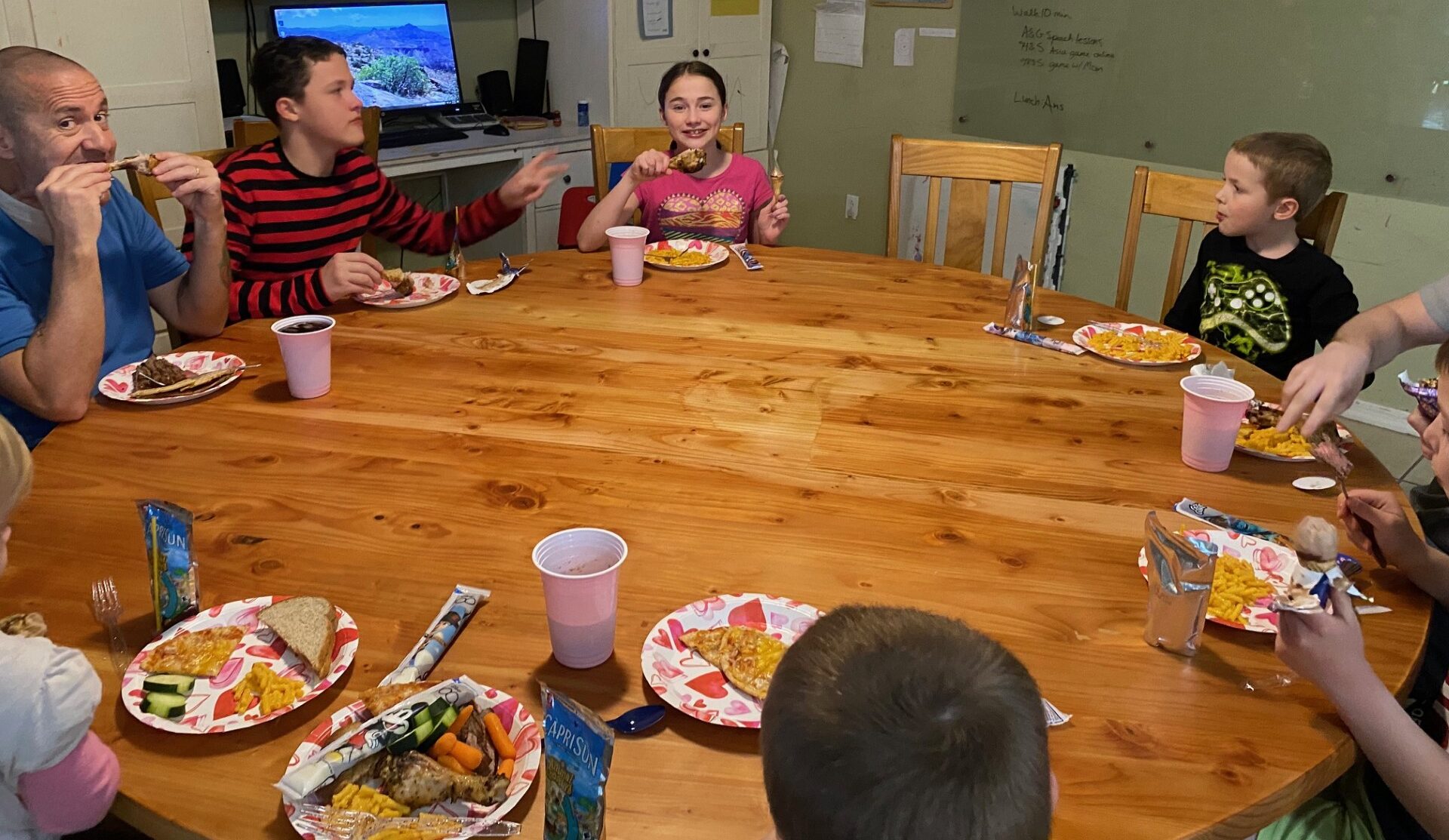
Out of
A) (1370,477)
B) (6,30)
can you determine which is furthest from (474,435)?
(6,30)

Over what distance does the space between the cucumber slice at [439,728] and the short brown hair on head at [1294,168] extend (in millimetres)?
2007

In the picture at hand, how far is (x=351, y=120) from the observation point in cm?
228

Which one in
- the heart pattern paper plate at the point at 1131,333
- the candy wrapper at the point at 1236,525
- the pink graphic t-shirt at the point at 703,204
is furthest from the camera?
the pink graphic t-shirt at the point at 703,204

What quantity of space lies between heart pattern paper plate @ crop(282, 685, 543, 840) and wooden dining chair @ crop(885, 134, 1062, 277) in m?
1.88

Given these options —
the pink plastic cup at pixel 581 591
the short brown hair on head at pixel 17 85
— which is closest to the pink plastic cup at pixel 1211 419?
the pink plastic cup at pixel 581 591

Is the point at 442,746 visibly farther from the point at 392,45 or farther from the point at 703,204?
the point at 392,45

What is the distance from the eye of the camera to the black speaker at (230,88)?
3.79 m

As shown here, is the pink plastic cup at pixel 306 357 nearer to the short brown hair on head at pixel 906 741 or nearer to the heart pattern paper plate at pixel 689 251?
the heart pattern paper plate at pixel 689 251

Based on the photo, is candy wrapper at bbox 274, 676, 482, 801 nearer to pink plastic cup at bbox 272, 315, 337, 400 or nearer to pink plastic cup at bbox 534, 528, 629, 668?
pink plastic cup at bbox 534, 528, 629, 668

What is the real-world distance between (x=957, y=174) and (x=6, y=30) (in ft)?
8.50

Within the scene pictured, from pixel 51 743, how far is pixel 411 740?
28cm

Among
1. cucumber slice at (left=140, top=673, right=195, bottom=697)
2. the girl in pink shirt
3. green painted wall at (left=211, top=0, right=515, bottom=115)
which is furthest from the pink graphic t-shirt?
green painted wall at (left=211, top=0, right=515, bottom=115)

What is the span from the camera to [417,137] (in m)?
3.89

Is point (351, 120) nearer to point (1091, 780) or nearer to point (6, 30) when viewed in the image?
point (6, 30)
